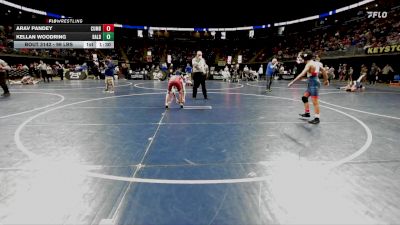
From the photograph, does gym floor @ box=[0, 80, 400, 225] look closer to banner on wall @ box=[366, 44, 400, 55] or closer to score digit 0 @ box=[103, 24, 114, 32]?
score digit 0 @ box=[103, 24, 114, 32]

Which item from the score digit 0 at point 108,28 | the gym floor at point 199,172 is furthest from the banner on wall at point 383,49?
the score digit 0 at point 108,28

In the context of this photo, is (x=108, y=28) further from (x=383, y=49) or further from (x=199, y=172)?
(x=383, y=49)

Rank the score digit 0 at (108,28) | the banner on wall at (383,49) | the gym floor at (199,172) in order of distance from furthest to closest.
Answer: the banner on wall at (383,49) → the score digit 0 at (108,28) → the gym floor at (199,172)

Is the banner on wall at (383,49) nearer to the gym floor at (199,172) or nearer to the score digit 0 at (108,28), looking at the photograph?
the gym floor at (199,172)

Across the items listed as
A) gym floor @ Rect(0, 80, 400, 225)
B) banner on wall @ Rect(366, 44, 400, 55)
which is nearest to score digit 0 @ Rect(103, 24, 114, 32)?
gym floor @ Rect(0, 80, 400, 225)

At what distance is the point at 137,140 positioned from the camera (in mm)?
5312

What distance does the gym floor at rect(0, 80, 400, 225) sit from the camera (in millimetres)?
2658

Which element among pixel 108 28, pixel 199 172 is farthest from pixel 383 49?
pixel 199 172

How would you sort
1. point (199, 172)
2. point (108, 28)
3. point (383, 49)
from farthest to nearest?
point (383, 49)
point (108, 28)
point (199, 172)

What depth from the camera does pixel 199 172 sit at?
3.68 metres

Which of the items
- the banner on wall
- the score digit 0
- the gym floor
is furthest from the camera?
the banner on wall

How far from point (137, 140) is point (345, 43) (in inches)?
1490

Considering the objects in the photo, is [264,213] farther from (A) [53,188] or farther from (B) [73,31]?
(B) [73,31]

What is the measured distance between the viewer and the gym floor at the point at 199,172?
266cm
